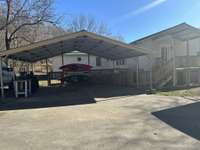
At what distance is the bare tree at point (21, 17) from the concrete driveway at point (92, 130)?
16504mm

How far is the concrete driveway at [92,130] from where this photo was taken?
552cm

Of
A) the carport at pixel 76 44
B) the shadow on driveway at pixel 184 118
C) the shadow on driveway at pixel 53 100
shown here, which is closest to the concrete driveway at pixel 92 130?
the shadow on driveway at pixel 184 118

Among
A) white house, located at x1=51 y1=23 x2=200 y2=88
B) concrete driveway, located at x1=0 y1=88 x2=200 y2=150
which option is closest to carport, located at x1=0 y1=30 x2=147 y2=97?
white house, located at x1=51 y1=23 x2=200 y2=88

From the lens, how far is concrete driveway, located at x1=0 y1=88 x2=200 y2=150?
5.52m

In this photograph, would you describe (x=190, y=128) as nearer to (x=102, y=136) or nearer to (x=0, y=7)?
(x=102, y=136)

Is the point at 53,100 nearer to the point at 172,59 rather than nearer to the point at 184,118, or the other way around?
the point at 184,118

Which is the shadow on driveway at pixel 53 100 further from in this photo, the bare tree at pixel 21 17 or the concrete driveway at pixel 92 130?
the bare tree at pixel 21 17

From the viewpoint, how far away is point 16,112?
9867mm

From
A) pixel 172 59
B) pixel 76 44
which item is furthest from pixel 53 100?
pixel 172 59

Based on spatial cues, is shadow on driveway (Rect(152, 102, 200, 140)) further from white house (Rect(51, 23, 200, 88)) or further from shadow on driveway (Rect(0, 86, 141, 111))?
white house (Rect(51, 23, 200, 88))

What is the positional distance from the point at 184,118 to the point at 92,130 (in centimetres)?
305

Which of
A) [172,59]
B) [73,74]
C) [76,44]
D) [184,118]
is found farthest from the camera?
[73,74]

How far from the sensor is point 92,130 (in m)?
6.76

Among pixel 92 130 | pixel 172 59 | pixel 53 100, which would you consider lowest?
pixel 92 130
